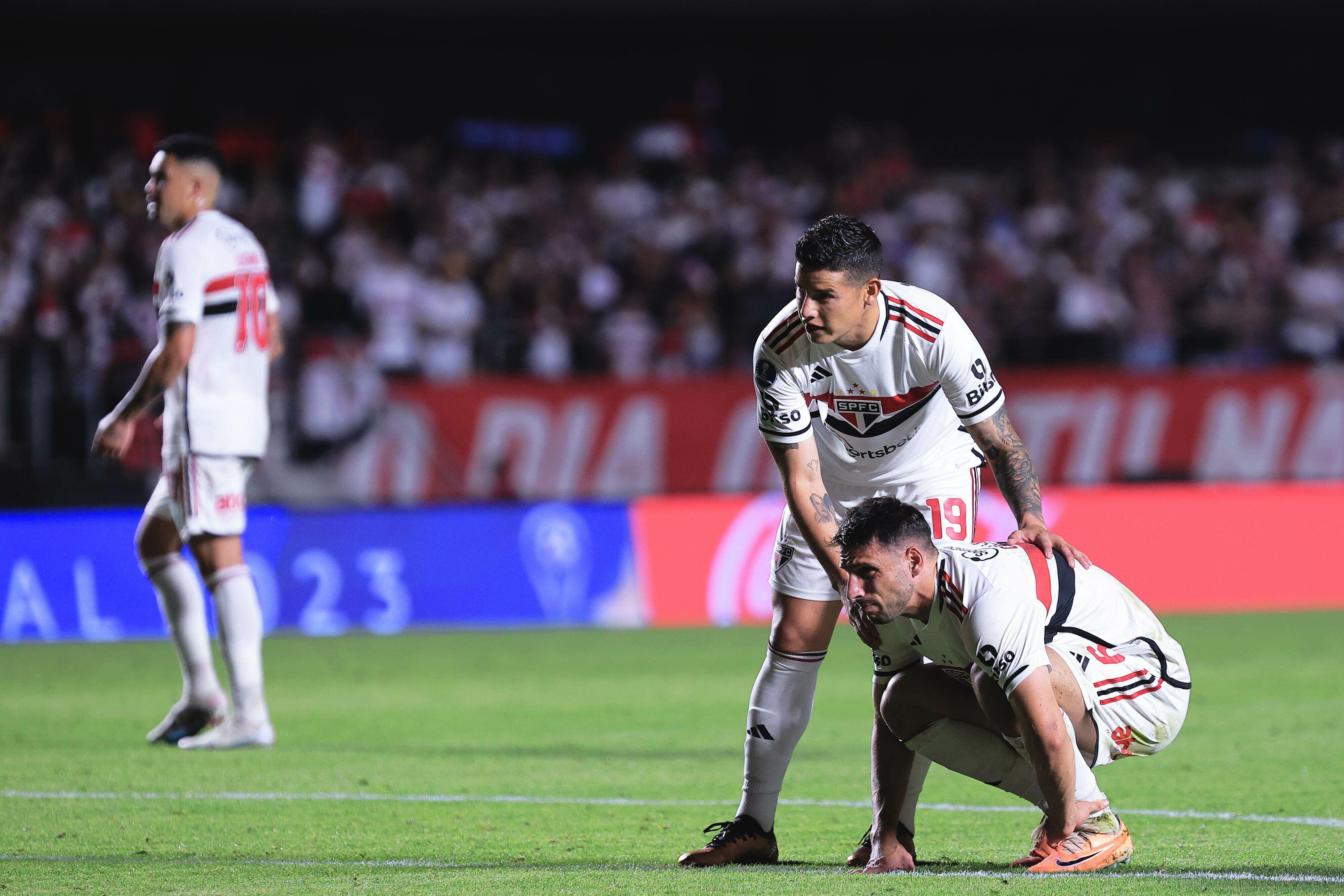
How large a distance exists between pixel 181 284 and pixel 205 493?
0.94m

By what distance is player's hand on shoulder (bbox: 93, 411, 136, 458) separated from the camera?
746 centimetres

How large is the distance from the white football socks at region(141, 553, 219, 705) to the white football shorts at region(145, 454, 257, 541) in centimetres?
24

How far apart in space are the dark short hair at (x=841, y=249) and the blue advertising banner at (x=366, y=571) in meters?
8.65

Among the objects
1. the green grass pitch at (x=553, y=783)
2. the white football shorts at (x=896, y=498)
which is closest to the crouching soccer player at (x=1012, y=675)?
the green grass pitch at (x=553, y=783)

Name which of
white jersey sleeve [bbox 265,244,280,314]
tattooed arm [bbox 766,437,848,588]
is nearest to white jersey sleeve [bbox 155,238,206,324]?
white jersey sleeve [bbox 265,244,280,314]

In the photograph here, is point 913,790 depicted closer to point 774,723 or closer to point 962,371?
point 774,723

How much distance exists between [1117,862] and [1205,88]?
69.8 ft

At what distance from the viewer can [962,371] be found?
17.3 feet

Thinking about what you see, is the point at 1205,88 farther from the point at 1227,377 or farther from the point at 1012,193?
the point at 1227,377

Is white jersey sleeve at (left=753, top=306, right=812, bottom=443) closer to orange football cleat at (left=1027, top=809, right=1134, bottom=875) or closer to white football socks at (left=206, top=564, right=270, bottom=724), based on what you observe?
orange football cleat at (left=1027, top=809, right=1134, bottom=875)

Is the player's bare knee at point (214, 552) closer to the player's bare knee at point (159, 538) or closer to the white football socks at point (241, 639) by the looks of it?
the white football socks at point (241, 639)

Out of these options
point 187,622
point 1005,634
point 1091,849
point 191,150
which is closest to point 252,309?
point 191,150

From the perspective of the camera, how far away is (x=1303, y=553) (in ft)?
46.9

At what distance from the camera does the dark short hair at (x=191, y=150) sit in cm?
795
